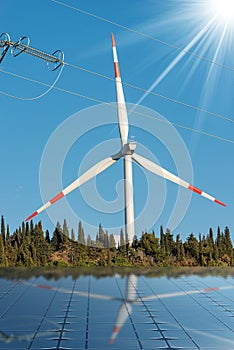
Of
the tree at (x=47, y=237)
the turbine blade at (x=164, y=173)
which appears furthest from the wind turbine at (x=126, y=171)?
the tree at (x=47, y=237)

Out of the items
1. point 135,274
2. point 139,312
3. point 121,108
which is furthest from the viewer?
point 121,108

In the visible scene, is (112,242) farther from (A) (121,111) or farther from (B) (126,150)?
(A) (121,111)

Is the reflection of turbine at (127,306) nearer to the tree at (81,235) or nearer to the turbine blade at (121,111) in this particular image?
the turbine blade at (121,111)

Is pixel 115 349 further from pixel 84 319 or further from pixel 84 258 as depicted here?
pixel 84 258

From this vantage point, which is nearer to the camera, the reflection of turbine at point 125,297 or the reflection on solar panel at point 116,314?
the reflection on solar panel at point 116,314

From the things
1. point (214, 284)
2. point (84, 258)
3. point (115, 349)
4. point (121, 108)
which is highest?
point (121, 108)

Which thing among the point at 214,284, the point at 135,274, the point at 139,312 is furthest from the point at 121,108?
the point at 139,312

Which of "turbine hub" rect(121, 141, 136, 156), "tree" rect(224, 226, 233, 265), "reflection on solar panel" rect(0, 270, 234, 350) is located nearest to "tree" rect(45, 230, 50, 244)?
"turbine hub" rect(121, 141, 136, 156)

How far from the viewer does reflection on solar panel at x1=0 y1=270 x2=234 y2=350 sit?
17.7 m

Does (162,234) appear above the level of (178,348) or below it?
above

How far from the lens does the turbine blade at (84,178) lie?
52094 millimetres

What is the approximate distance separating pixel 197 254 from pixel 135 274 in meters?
24.6

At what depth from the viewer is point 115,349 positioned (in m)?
16.8

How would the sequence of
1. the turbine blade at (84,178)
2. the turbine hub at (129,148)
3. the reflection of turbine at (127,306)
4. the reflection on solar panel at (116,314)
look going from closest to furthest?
1. the reflection on solar panel at (116,314)
2. the reflection of turbine at (127,306)
3. the turbine blade at (84,178)
4. the turbine hub at (129,148)
